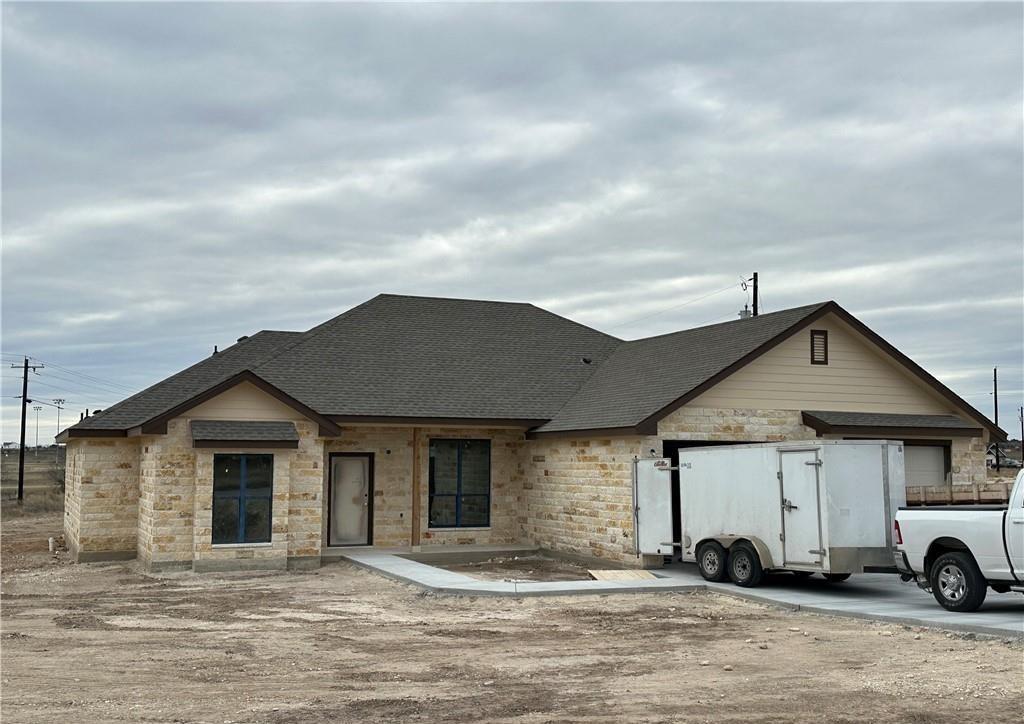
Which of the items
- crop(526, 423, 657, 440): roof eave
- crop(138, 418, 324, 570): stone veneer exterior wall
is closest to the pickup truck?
crop(526, 423, 657, 440): roof eave

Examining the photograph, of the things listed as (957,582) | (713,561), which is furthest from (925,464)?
(957,582)

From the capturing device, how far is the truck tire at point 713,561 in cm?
1765

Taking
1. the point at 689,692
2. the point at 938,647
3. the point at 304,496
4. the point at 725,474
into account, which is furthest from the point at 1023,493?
the point at 304,496

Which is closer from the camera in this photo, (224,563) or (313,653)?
(313,653)

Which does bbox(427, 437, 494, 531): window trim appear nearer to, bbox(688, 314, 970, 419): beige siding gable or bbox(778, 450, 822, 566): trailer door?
bbox(688, 314, 970, 419): beige siding gable

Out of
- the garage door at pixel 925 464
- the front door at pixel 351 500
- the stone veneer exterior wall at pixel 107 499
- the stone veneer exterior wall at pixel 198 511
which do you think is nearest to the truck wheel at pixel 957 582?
the garage door at pixel 925 464

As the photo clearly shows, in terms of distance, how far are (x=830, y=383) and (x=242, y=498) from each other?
12.7 metres

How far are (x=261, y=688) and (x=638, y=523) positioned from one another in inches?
444

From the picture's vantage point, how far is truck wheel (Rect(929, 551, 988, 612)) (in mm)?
13430

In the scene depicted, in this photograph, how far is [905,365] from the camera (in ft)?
73.1

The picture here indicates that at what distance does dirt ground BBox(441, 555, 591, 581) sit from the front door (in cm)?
247

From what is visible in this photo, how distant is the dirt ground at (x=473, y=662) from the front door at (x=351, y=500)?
257 inches

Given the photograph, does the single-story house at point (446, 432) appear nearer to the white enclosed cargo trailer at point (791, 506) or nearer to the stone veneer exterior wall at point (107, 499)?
the stone veneer exterior wall at point (107, 499)

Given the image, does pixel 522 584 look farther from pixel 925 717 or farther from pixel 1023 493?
pixel 925 717
